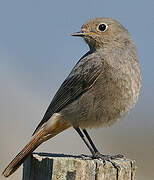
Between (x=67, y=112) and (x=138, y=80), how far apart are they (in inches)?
37.9

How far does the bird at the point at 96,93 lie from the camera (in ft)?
24.6

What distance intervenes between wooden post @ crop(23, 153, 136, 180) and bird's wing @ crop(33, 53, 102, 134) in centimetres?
219

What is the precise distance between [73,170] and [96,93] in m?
2.41

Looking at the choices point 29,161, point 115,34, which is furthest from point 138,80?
point 29,161

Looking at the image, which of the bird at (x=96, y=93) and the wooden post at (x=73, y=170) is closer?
the wooden post at (x=73, y=170)

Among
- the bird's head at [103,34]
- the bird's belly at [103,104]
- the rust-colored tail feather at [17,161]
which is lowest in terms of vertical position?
the rust-colored tail feather at [17,161]

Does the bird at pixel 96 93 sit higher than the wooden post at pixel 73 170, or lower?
higher

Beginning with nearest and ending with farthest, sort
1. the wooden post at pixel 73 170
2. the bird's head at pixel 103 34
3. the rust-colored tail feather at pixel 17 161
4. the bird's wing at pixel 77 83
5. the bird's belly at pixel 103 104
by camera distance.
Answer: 1. the wooden post at pixel 73 170
2. the rust-colored tail feather at pixel 17 161
3. the bird's belly at pixel 103 104
4. the bird's wing at pixel 77 83
5. the bird's head at pixel 103 34

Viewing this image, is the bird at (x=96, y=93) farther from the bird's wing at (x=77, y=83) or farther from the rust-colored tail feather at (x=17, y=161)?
the rust-colored tail feather at (x=17, y=161)

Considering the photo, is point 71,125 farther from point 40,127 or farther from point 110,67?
point 110,67

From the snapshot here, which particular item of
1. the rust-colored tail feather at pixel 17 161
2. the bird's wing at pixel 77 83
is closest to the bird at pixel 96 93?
the bird's wing at pixel 77 83

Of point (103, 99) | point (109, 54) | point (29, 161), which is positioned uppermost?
point (109, 54)

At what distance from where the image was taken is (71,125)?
7.88 meters

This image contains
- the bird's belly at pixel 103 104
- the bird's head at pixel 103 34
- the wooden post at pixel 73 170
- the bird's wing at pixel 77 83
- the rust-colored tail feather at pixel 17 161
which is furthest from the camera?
the bird's head at pixel 103 34
